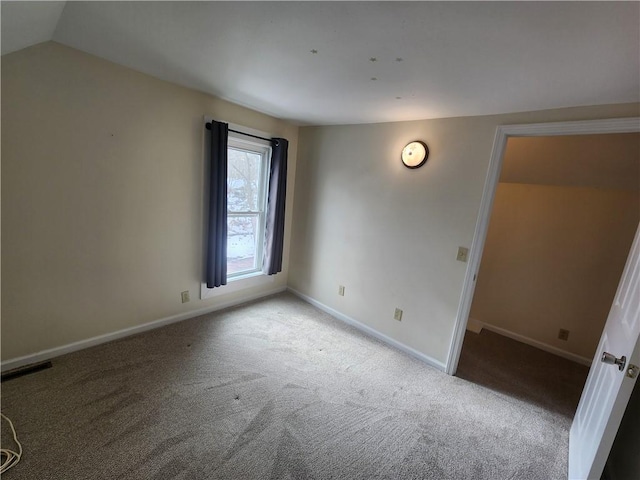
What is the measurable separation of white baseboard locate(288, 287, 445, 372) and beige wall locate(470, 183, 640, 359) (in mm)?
1335

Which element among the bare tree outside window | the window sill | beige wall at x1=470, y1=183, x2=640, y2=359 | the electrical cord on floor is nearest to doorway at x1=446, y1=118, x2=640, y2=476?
beige wall at x1=470, y1=183, x2=640, y2=359

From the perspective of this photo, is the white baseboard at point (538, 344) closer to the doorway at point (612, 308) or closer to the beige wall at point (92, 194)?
the doorway at point (612, 308)

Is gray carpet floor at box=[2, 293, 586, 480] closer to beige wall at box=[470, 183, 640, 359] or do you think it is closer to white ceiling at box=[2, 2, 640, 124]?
beige wall at box=[470, 183, 640, 359]

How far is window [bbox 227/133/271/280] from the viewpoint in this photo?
9.66 ft

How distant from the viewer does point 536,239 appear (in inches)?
115

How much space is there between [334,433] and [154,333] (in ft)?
6.05

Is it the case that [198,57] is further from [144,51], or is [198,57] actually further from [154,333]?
[154,333]

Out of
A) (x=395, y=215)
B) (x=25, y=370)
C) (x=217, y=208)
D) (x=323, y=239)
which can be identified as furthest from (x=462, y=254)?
(x=25, y=370)

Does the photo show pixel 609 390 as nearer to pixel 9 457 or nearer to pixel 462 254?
pixel 462 254

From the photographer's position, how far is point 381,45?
1.30m

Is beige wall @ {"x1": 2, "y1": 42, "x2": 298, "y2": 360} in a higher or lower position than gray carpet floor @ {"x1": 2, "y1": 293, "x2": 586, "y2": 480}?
higher

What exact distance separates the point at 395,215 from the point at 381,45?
1554mm

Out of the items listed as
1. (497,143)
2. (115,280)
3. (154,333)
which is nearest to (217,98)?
(115,280)

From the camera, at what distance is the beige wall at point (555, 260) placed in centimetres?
254
